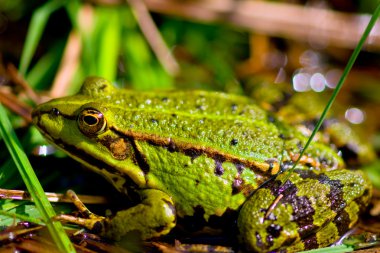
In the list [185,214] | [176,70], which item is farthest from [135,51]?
[185,214]

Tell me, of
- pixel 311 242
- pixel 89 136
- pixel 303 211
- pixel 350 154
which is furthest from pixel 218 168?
pixel 350 154

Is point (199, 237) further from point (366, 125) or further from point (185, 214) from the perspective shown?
point (366, 125)

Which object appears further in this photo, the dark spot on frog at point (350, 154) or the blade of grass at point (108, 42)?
the blade of grass at point (108, 42)

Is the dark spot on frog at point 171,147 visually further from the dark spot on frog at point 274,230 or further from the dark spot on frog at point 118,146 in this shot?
the dark spot on frog at point 274,230

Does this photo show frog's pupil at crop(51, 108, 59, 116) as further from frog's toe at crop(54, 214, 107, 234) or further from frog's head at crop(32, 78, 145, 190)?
frog's toe at crop(54, 214, 107, 234)

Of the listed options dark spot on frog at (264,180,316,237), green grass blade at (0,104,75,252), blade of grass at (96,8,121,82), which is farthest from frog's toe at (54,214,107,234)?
blade of grass at (96,8,121,82)

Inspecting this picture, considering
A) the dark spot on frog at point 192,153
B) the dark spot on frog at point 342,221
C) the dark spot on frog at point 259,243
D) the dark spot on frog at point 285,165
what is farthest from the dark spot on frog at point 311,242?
the dark spot on frog at point 192,153

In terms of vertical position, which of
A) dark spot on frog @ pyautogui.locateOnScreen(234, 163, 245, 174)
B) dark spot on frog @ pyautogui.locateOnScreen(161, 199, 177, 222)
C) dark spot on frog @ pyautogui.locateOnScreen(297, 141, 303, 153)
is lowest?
dark spot on frog @ pyautogui.locateOnScreen(161, 199, 177, 222)
